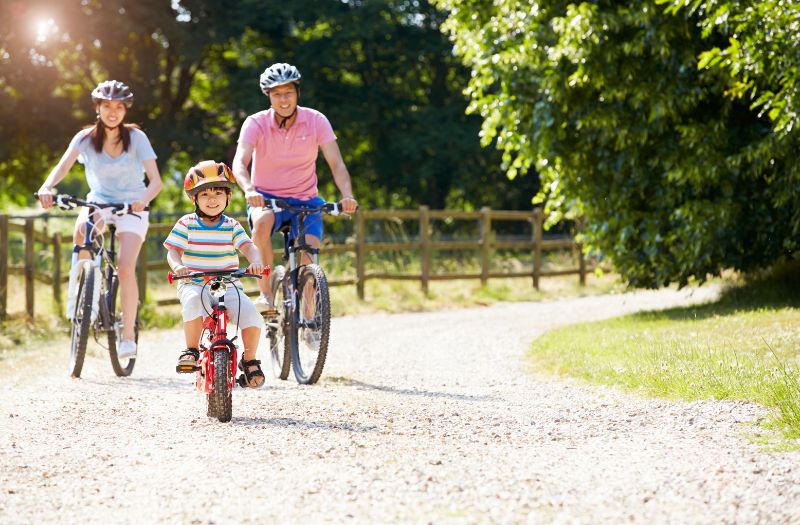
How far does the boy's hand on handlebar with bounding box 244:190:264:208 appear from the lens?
6730 mm

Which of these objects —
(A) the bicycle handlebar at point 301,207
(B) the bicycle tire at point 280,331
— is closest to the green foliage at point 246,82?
(B) the bicycle tire at point 280,331

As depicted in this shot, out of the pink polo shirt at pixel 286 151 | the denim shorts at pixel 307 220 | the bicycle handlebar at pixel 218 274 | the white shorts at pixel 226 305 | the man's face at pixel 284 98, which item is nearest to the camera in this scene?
the bicycle handlebar at pixel 218 274

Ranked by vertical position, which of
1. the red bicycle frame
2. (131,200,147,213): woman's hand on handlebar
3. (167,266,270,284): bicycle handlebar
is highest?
(131,200,147,213): woman's hand on handlebar

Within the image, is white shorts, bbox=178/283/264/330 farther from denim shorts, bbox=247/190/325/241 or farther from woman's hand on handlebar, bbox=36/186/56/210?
woman's hand on handlebar, bbox=36/186/56/210

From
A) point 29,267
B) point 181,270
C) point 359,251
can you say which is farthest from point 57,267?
point 181,270

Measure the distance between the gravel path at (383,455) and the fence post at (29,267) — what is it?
4.47 meters

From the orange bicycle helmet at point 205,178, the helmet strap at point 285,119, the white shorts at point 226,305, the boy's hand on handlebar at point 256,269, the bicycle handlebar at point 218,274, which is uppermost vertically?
the helmet strap at point 285,119

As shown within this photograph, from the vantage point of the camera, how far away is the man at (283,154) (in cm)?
700

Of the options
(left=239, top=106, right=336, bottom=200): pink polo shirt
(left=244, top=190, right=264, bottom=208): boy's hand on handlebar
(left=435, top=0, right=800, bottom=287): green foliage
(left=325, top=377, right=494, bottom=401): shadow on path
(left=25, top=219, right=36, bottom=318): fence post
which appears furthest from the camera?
(left=25, top=219, right=36, bottom=318): fence post

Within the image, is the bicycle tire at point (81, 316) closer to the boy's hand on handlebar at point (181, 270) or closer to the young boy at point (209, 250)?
the young boy at point (209, 250)

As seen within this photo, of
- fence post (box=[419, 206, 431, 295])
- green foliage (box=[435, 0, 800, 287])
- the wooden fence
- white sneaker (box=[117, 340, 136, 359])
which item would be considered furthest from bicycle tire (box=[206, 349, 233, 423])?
fence post (box=[419, 206, 431, 295])

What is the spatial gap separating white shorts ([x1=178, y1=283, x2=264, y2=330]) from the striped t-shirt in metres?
0.06

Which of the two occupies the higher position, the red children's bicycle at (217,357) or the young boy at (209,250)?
the young boy at (209,250)

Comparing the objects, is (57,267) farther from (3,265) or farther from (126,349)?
(126,349)
